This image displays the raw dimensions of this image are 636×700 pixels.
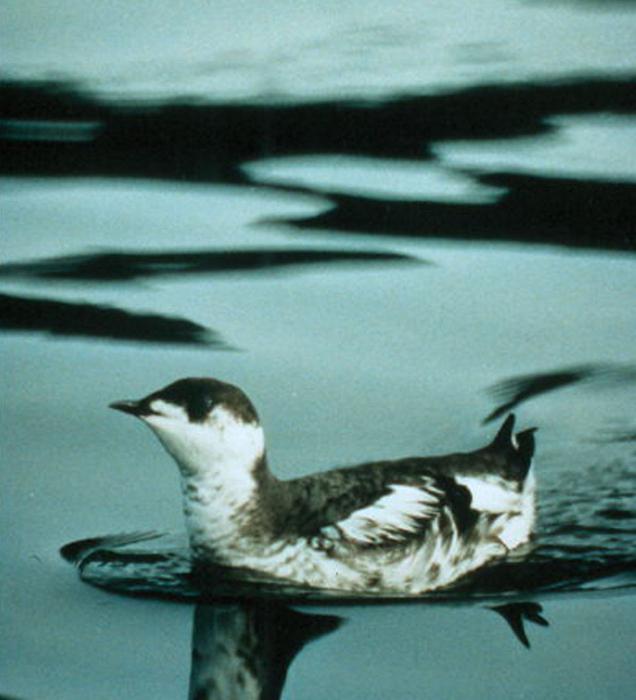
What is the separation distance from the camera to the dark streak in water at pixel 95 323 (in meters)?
12.5

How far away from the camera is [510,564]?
9820mm

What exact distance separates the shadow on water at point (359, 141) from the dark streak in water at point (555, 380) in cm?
203

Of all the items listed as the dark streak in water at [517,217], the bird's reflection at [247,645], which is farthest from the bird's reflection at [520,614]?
the dark streak in water at [517,217]

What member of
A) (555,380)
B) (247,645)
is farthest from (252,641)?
(555,380)

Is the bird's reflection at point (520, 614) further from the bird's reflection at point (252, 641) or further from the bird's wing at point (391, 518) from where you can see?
the bird's wing at point (391, 518)

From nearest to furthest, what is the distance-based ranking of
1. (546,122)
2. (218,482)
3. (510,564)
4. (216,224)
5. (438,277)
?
(218,482) < (510,564) < (438,277) < (216,224) < (546,122)

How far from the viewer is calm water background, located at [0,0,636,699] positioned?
997 centimetres

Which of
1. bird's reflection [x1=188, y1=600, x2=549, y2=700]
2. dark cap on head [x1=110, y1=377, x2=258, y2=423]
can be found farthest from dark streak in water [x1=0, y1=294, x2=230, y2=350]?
bird's reflection [x1=188, y1=600, x2=549, y2=700]

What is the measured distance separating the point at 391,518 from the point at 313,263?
4623mm

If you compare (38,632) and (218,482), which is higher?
(218,482)

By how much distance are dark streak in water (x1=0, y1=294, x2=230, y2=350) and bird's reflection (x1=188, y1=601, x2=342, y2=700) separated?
11.0 feet

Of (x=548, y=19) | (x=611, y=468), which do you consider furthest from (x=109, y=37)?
(x=611, y=468)

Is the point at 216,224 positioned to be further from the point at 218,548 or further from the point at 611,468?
the point at 218,548

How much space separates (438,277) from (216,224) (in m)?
1.72
